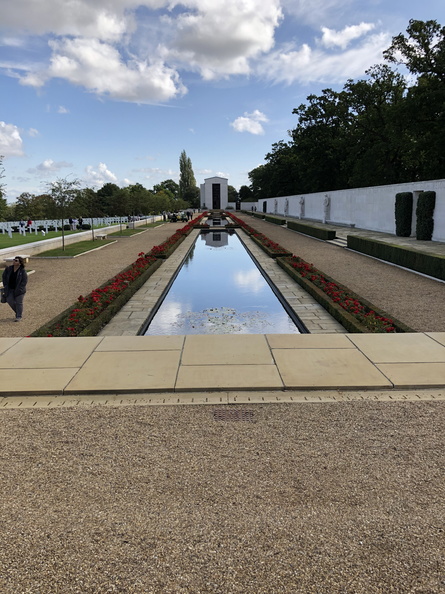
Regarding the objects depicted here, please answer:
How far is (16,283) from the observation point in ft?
29.7

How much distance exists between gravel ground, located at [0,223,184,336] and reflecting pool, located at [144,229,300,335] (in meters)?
2.48

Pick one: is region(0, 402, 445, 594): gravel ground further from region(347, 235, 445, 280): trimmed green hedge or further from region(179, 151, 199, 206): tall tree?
region(179, 151, 199, 206): tall tree

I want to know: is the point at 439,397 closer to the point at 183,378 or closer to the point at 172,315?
the point at 183,378

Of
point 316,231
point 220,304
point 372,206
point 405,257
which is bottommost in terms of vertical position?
point 220,304

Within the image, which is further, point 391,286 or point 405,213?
point 405,213

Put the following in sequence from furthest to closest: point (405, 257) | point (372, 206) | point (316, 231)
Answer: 1. point (372, 206)
2. point (316, 231)
3. point (405, 257)

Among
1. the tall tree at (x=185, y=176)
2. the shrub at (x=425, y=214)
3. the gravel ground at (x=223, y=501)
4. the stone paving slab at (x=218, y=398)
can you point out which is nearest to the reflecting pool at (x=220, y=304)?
the stone paving slab at (x=218, y=398)

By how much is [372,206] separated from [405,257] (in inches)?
643

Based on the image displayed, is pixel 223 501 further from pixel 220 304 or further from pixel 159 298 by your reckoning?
pixel 159 298

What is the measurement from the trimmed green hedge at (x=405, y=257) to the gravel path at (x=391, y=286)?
30 cm

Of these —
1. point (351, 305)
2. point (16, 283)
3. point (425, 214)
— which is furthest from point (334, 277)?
point (425, 214)

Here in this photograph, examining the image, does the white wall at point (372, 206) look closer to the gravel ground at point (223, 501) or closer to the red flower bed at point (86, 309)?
the red flower bed at point (86, 309)

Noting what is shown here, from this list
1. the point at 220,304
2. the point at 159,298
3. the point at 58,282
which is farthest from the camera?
the point at 58,282

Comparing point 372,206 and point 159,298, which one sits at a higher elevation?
point 372,206
